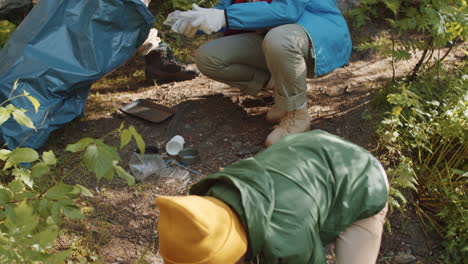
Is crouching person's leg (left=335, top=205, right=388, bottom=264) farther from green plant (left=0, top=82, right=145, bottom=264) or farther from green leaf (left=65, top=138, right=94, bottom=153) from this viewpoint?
green leaf (left=65, top=138, right=94, bottom=153)

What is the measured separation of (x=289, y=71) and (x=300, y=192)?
1.42 metres

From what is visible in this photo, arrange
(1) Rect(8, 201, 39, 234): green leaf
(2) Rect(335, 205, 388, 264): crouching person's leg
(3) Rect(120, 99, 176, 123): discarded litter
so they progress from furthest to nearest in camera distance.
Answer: (3) Rect(120, 99, 176, 123): discarded litter → (2) Rect(335, 205, 388, 264): crouching person's leg → (1) Rect(8, 201, 39, 234): green leaf

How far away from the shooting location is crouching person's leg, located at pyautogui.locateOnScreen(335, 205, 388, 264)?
1847 millimetres

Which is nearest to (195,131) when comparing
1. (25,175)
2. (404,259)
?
(404,259)

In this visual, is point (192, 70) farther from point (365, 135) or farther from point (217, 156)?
point (365, 135)

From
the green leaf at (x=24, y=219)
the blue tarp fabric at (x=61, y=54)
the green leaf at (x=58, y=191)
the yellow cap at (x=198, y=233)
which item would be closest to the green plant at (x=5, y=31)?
the blue tarp fabric at (x=61, y=54)

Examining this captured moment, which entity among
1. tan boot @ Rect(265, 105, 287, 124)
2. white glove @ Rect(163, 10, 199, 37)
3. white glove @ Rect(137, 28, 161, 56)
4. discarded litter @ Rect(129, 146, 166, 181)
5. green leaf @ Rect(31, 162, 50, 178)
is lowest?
discarded litter @ Rect(129, 146, 166, 181)

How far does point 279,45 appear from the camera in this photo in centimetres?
287

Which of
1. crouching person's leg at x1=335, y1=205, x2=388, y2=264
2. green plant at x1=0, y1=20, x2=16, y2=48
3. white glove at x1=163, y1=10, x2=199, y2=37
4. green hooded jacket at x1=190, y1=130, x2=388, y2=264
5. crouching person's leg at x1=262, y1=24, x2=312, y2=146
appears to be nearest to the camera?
green hooded jacket at x1=190, y1=130, x2=388, y2=264

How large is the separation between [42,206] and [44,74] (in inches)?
61.1

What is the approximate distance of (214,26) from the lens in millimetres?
2969

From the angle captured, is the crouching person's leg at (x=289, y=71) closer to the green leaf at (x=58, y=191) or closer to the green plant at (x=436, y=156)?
the green plant at (x=436, y=156)

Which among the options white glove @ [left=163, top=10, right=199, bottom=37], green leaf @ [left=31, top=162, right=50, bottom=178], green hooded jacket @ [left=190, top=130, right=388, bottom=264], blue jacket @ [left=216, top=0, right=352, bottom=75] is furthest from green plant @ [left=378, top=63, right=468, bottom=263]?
green leaf @ [left=31, top=162, right=50, bottom=178]

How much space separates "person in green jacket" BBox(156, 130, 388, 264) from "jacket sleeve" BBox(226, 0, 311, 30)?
1244mm
